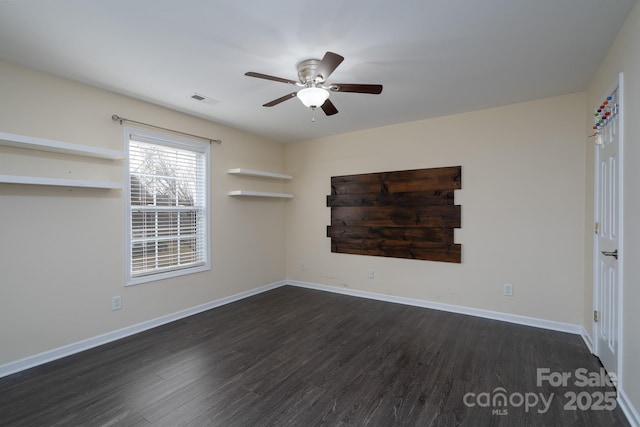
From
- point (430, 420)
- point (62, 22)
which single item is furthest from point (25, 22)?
point (430, 420)

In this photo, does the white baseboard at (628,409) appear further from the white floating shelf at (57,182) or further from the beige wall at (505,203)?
the white floating shelf at (57,182)

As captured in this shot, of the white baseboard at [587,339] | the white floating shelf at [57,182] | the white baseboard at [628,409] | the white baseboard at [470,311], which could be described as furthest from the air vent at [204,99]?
the white baseboard at [587,339]

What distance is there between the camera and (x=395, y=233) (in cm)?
419

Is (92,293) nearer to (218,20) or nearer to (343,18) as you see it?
(218,20)

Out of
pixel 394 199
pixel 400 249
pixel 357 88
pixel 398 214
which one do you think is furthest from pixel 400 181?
pixel 357 88

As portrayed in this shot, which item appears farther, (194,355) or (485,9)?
(194,355)

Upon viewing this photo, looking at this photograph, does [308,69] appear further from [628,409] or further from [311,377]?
[628,409]

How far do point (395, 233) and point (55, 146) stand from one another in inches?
155

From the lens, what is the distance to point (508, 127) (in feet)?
11.2

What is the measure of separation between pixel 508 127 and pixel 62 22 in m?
4.31

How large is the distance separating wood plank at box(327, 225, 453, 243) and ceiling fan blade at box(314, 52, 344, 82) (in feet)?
8.54

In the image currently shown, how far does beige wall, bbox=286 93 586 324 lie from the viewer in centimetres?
313

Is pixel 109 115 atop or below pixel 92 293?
atop

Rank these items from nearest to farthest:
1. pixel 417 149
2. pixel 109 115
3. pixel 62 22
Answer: pixel 62 22, pixel 109 115, pixel 417 149
